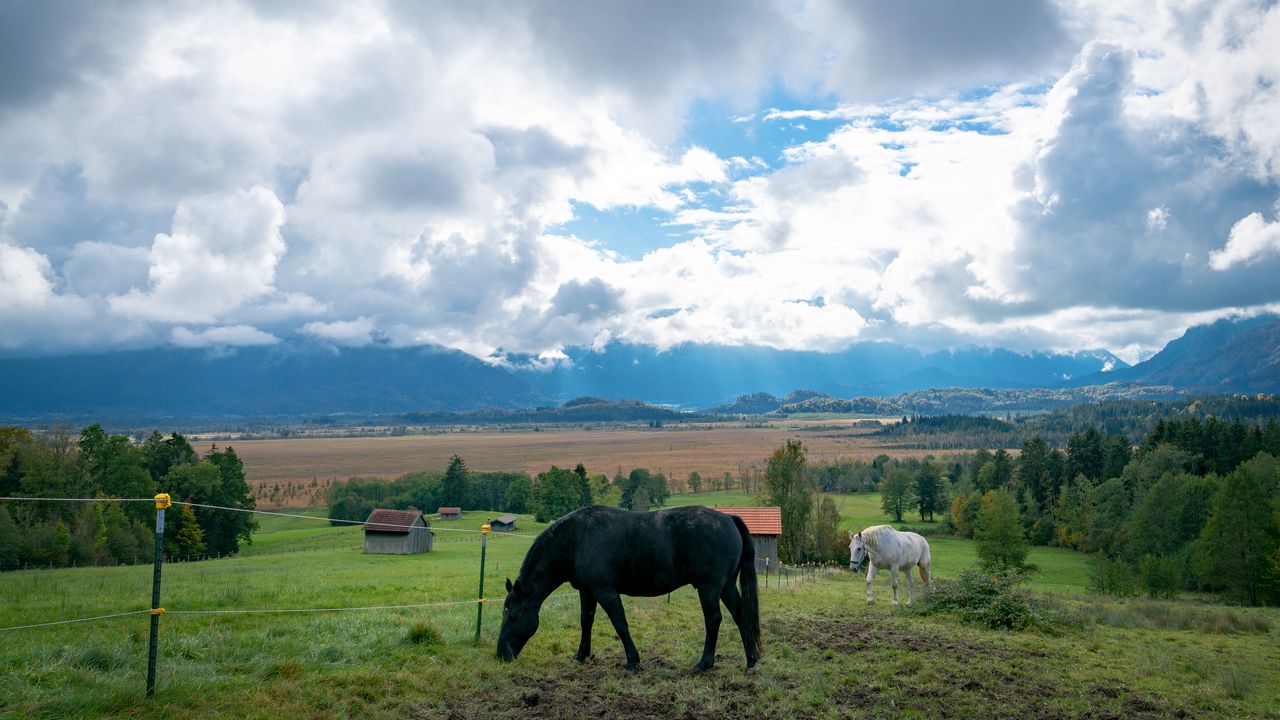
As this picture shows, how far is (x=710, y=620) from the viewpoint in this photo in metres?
10.3

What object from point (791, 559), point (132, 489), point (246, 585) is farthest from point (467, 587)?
point (132, 489)

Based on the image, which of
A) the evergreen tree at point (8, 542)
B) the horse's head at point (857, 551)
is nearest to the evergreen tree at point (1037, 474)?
the horse's head at point (857, 551)

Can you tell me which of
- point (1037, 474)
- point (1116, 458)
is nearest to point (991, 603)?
point (1116, 458)

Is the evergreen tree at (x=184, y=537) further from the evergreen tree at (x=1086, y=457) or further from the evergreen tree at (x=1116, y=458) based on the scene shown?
the evergreen tree at (x=1086, y=457)

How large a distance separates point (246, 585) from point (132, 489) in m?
45.3

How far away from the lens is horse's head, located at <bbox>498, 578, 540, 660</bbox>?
35.2 feet

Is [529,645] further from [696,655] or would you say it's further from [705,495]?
[705,495]

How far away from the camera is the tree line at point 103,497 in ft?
137

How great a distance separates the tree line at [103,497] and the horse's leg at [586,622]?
45.1m

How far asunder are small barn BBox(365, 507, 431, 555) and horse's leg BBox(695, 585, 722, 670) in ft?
146

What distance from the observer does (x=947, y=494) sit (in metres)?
94.8

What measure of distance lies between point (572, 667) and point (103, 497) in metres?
58.0

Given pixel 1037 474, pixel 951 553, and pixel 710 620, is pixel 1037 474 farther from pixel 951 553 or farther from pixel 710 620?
pixel 710 620

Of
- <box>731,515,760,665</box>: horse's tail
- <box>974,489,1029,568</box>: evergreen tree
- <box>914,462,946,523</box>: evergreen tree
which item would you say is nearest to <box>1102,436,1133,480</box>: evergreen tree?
<box>914,462,946,523</box>: evergreen tree
